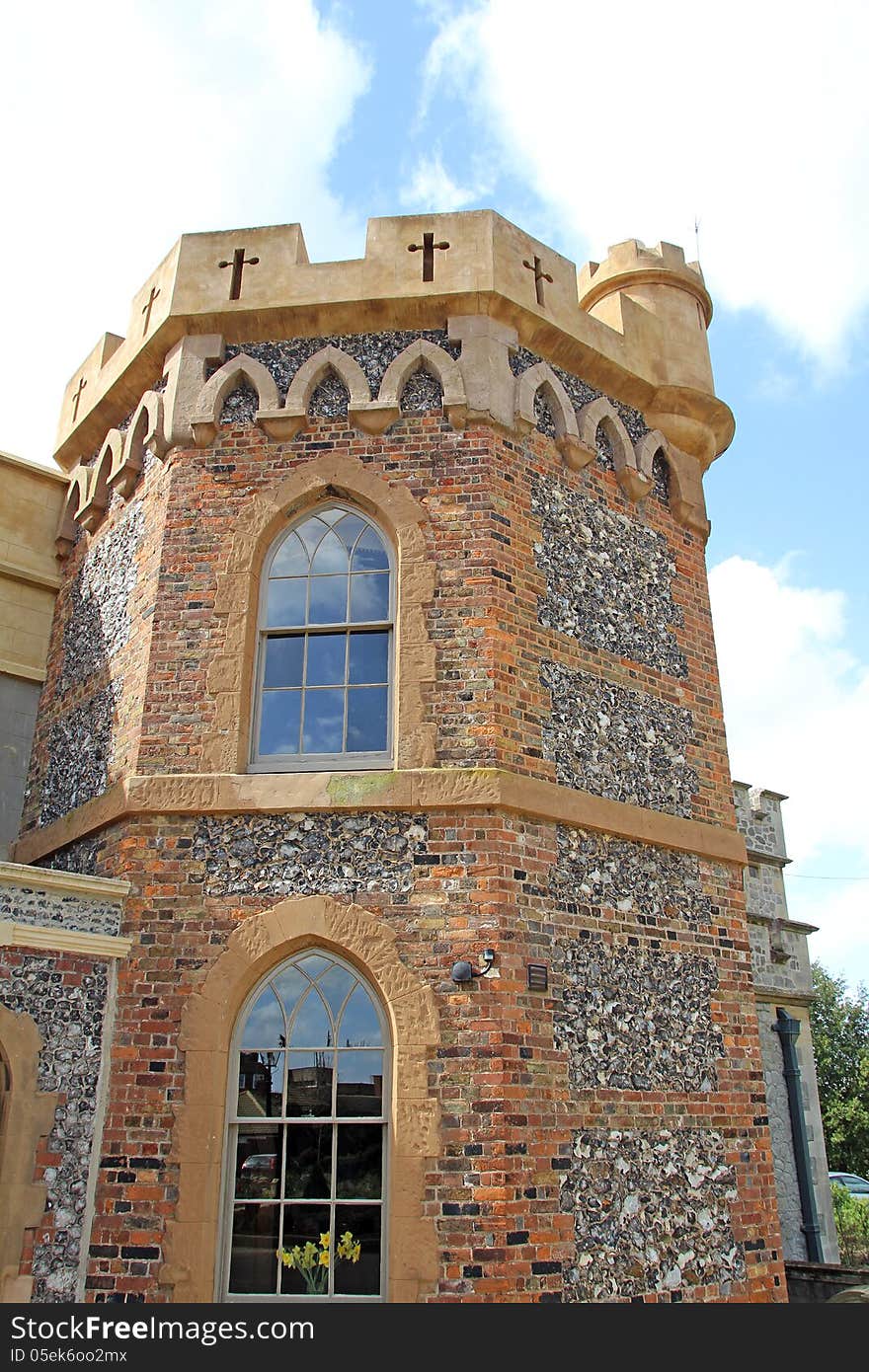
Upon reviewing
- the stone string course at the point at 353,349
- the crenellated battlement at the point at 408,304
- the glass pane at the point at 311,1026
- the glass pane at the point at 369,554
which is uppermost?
the crenellated battlement at the point at 408,304

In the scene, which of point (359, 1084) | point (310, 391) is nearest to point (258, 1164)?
point (359, 1084)

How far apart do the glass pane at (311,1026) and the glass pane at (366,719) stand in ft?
5.77

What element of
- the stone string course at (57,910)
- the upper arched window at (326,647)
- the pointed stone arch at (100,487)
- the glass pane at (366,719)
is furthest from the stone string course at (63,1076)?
the pointed stone arch at (100,487)

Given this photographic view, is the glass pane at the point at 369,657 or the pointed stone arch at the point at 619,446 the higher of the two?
the pointed stone arch at the point at 619,446

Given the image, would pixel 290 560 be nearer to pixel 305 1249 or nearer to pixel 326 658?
pixel 326 658

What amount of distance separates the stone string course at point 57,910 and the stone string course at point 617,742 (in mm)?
3263

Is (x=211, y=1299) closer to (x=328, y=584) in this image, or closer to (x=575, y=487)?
(x=328, y=584)

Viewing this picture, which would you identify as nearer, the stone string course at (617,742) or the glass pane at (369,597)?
the stone string course at (617,742)

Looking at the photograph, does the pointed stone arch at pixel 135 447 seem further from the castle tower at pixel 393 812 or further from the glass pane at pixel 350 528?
the glass pane at pixel 350 528

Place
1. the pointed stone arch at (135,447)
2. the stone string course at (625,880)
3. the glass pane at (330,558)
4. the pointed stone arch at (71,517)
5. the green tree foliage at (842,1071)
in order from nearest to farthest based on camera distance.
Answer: the stone string course at (625,880) → the glass pane at (330,558) → the pointed stone arch at (135,447) → the pointed stone arch at (71,517) → the green tree foliage at (842,1071)

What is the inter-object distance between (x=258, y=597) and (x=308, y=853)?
2.13 m

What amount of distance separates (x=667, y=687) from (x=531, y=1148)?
154 inches

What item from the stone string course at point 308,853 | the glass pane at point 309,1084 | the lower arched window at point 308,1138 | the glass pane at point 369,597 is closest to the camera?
the lower arched window at point 308,1138

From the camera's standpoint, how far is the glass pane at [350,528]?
8.32m
